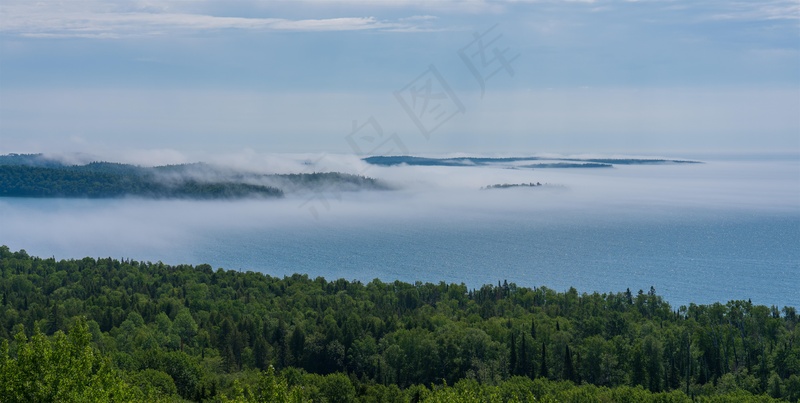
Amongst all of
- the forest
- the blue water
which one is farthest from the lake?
the forest

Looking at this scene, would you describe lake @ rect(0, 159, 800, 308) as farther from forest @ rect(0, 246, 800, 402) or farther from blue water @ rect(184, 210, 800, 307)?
forest @ rect(0, 246, 800, 402)

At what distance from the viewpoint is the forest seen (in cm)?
4569

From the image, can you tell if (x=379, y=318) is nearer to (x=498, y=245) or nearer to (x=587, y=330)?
(x=587, y=330)

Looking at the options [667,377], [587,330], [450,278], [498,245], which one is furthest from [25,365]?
[498,245]

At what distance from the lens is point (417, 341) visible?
56250 millimetres

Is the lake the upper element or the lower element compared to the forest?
upper

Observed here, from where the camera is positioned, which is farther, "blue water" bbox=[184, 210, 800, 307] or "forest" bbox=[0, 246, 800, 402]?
"blue water" bbox=[184, 210, 800, 307]

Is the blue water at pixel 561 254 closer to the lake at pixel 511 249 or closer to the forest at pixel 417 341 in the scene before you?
the lake at pixel 511 249

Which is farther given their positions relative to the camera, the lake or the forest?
the lake

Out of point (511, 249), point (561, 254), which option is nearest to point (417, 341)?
point (561, 254)

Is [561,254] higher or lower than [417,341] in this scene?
higher

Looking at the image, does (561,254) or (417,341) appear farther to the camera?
(561,254)

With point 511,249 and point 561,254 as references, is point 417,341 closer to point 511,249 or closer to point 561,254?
point 561,254

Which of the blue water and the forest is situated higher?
the blue water
